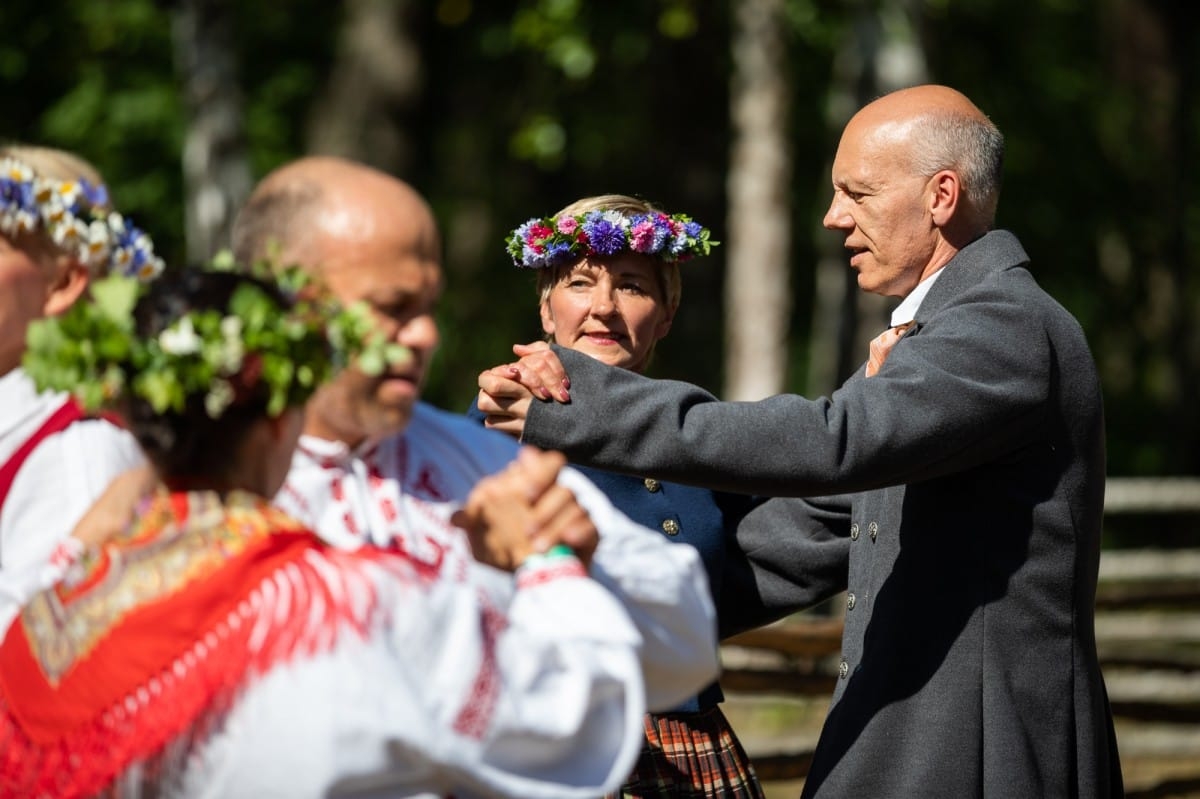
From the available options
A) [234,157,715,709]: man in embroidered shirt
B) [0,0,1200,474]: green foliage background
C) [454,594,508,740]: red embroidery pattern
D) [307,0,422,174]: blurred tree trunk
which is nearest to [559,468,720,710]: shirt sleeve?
[234,157,715,709]: man in embroidered shirt

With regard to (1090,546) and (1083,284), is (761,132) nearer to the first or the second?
(1083,284)

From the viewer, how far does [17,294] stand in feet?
11.0

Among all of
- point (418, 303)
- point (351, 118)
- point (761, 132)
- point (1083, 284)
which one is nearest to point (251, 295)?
point (418, 303)

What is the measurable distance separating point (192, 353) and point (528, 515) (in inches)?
22.1

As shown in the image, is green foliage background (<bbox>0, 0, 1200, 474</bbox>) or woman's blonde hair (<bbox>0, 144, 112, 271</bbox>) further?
green foliage background (<bbox>0, 0, 1200, 474</bbox>)

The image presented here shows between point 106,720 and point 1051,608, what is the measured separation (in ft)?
6.44

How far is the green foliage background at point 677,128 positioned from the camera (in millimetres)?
14602

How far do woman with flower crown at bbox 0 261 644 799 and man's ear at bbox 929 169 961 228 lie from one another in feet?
5.16

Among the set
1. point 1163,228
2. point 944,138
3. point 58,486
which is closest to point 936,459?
point 944,138

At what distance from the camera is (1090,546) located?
358cm

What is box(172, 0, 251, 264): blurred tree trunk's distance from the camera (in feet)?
38.1

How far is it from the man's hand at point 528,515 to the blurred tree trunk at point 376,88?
1263 cm

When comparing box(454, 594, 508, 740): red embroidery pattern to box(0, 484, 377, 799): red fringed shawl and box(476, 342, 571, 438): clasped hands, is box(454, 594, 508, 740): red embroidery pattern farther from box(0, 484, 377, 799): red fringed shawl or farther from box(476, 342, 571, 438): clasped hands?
box(476, 342, 571, 438): clasped hands

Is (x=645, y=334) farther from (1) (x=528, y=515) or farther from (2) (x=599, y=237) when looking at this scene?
(1) (x=528, y=515)
